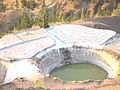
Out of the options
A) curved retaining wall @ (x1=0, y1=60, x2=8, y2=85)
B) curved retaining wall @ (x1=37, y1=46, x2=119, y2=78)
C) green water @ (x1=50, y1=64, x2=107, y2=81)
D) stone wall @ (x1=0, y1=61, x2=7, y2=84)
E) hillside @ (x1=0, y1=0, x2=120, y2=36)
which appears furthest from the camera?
hillside @ (x1=0, y1=0, x2=120, y2=36)

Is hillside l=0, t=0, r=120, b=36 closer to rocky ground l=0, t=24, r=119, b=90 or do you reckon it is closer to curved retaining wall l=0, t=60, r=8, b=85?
rocky ground l=0, t=24, r=119, b=90

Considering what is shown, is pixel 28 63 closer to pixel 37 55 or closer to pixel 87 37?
pixel 37 55

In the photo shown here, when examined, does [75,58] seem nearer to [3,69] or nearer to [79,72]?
[79,72]

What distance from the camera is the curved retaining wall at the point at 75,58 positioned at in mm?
25987

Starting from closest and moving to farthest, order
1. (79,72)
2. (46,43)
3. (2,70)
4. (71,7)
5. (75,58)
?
(2,70) < (79,72) < (46,43) < (75,58) < (71,7)

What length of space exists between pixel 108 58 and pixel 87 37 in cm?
571

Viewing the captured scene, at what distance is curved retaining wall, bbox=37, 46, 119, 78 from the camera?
25987mm

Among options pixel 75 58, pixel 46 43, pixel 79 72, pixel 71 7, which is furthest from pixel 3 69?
pixel 71 7

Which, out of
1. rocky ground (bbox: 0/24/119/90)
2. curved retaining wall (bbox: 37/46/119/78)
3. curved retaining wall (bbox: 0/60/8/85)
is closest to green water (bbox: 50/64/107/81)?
curved retaining wall (bbox: 37/46/119/78)

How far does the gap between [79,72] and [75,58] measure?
312cm

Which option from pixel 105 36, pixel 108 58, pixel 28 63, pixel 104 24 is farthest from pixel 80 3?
pixel 28 63

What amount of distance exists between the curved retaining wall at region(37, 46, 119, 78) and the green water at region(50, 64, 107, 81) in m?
0.67

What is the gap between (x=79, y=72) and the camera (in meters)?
26.7

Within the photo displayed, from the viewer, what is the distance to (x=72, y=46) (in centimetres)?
2855
